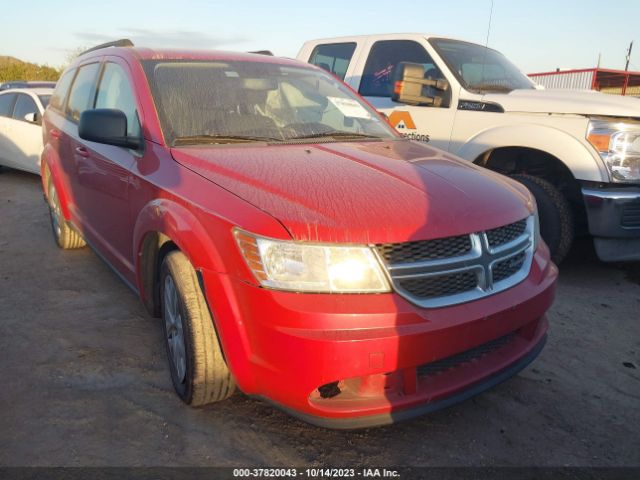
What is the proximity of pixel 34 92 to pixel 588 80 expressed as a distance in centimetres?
1468

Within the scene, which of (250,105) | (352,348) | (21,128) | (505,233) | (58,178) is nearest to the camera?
(352,348)

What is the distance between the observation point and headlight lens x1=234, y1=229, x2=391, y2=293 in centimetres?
192

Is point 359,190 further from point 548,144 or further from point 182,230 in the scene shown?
point 548,144

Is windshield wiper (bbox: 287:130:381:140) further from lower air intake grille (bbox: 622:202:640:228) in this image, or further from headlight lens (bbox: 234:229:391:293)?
lower air intake grille (bbox: 622:202:640:228)

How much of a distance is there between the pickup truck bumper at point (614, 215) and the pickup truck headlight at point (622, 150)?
4.1 inches

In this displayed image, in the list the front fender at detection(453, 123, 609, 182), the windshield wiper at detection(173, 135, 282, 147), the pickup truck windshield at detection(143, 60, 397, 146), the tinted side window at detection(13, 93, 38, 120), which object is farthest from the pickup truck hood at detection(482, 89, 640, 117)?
the tinted side window at detection(13, 93, 38, 120)

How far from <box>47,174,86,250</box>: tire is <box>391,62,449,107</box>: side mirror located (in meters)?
3.00

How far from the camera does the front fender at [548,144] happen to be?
3904 mm

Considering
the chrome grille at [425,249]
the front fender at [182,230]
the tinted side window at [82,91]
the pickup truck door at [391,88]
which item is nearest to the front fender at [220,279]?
the front fender at [182,230]

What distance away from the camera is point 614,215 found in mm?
3844

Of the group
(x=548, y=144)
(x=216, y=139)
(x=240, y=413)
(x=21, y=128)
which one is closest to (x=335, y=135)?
(x=216, y=139)

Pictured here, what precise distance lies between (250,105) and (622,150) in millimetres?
2679

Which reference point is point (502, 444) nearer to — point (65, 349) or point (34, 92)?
point (65, 349)

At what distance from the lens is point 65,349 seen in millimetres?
3051
